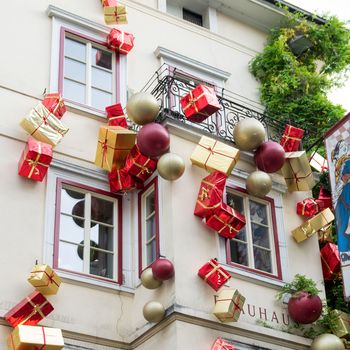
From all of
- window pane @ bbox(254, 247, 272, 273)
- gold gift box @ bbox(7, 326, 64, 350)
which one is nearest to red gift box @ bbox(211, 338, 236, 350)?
window pane @ bbox(254, 247, 272, 273)

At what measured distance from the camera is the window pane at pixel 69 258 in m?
12.9

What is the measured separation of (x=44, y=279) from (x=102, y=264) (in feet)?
5.29

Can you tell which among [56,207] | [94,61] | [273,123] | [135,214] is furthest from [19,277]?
[273,123]

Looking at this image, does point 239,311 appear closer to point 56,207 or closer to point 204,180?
point 204,180

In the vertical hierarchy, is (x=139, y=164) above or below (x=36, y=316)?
above

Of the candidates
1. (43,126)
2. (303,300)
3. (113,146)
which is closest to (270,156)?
(303,300)

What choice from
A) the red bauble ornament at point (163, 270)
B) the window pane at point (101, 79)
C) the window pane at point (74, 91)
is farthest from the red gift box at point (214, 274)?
the window pane at point (101, 79)

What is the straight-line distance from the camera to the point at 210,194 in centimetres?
1285

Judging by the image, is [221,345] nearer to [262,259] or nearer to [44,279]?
[262,259]

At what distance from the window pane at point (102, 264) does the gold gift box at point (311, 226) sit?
3.19 metres

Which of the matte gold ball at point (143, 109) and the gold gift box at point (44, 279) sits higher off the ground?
the matte gold ball at point (143, 109)

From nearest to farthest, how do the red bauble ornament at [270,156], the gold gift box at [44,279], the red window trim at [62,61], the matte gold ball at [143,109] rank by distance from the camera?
the gold gift box at [44,279], the matte gold ball at [143,109], the red bauble ornament at [270,156], the red window trim at [62,61]

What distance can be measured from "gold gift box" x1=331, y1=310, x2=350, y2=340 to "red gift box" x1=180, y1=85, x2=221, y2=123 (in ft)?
12.6

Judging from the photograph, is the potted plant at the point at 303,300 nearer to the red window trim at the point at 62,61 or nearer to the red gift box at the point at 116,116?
the red gift box at the point at 116,116
